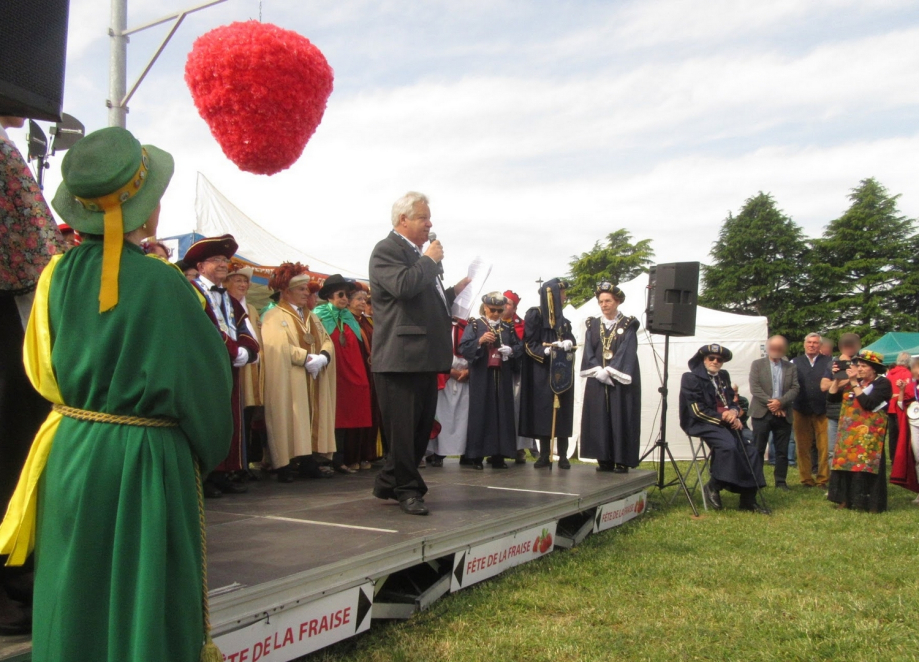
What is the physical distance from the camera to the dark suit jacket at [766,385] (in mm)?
9281

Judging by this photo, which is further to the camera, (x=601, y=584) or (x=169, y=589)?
(x=601, y=584)

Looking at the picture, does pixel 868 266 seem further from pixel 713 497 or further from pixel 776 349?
pixel 713 497

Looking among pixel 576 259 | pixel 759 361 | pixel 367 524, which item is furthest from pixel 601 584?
pixel 576 259

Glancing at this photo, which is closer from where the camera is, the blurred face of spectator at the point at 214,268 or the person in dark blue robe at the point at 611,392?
the blurred face of spectator at the point at 214,268

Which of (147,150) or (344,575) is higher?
(147,150)

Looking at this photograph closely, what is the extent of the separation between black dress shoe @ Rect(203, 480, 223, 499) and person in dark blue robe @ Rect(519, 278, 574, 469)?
335 centimetres

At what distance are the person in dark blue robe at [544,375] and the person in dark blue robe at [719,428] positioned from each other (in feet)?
3.84

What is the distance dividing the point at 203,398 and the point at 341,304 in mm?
5202

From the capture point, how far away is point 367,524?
3.99 meters

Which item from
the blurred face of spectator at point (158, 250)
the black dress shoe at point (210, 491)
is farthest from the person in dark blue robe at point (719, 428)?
the blurred face of spectator at point (158, 250)

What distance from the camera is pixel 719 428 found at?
23.6 feet

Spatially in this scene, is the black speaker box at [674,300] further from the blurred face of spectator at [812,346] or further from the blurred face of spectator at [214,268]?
the blurred face of spectator at [214,268]

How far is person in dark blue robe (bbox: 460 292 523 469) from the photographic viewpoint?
24.3ft

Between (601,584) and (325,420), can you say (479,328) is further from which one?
(601,584)
